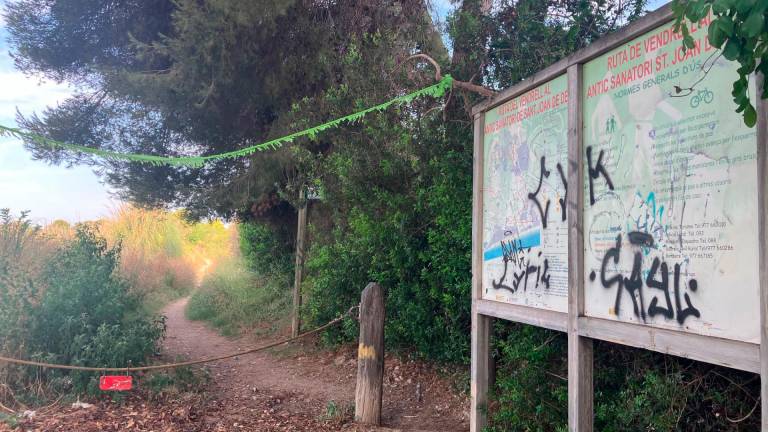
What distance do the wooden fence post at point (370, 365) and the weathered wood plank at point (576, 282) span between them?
2.39 meters

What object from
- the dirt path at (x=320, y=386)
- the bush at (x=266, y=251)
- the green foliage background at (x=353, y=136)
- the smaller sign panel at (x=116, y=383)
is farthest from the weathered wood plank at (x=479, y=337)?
the bush at (x=266, y=251)

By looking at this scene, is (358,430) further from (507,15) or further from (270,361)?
(507,15)

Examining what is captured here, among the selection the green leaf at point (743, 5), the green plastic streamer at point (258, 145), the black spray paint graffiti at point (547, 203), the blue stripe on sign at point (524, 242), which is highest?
the green plastic streamer at point (258, 145)

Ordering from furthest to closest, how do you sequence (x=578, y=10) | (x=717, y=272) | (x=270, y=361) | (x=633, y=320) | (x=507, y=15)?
1. (x=270, y=361)
2. (x=507, y=15)
3. (x=578, y=10)
4. (x=633, y=320)
5. (x=717, y=272)

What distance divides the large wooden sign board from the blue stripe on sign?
0.04 feet

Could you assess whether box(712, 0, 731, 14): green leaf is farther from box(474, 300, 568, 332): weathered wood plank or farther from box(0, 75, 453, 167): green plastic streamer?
box(0, 75, 453, 167): green plastic streamer

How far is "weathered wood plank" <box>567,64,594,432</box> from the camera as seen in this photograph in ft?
12.4

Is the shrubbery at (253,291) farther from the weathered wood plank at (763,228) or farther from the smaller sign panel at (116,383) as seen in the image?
the weathered wood plank at (763,228)

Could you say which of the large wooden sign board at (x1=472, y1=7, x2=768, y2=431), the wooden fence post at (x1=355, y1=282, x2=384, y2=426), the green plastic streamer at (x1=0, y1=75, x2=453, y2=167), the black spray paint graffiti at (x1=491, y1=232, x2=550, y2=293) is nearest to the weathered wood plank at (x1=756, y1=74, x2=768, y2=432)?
the large wooden sign board at (x1=472, y1=7, x2=768, y2=431)

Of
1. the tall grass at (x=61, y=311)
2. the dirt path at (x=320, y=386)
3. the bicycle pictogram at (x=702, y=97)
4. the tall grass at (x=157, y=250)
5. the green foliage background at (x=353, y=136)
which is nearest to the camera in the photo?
the bicycle pictogram at (x=702, y=97)

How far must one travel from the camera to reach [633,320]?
3342mm

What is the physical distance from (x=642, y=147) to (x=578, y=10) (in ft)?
11.3

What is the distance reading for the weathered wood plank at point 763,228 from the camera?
2.59m

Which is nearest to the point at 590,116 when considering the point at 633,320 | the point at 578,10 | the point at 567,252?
the point at 567,252
